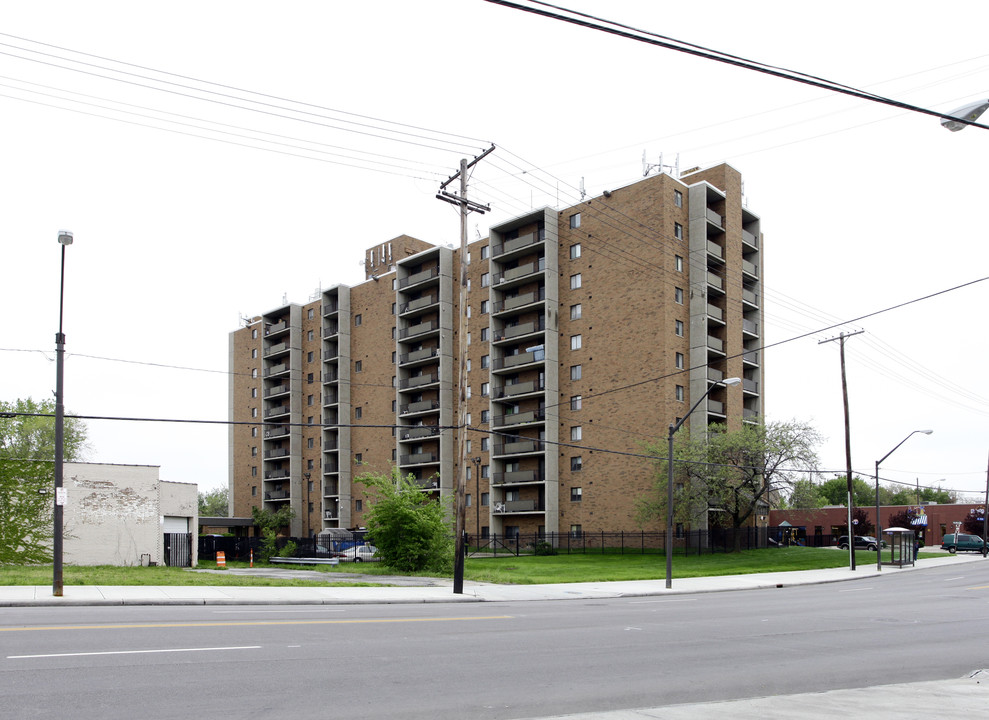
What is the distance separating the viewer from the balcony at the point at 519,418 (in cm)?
6412

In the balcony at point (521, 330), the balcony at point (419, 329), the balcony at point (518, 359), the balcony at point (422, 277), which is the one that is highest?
the balcony at point (422, 277)

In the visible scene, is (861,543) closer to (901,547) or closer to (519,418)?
(901,547)

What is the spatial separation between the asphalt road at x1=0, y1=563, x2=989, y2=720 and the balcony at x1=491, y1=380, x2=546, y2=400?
4495 centimetres

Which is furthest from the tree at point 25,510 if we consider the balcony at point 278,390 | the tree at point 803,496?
the balcony at point 278,390

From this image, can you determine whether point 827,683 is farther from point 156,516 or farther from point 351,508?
point 351,508

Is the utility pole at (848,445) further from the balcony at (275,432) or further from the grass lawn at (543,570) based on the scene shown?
the balcony at (275,432)

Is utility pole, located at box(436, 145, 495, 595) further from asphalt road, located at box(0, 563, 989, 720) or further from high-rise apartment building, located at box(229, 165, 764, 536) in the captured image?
high-rise apartment building, located at box(229, 165, 764, 536)

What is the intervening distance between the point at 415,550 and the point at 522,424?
29842 mm

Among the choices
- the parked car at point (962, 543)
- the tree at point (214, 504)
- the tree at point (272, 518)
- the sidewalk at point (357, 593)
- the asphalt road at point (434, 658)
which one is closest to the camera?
the asphalt road at point (434, 658)

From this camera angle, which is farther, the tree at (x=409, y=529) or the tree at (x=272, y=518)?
the tree at (x=272, y=518)

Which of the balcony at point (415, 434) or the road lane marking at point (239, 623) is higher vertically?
the balcony at point (415, 434)

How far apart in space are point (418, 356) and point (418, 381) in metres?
2.36

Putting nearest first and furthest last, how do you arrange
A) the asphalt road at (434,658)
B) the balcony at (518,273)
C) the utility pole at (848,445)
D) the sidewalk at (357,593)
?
1. the asphalt road at (434,658)
2. the sidewalk at (357,593)
3. the utility pole at (848,445)
4. the balcony at (518,273)

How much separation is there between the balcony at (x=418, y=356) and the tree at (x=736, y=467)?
28352 mm
